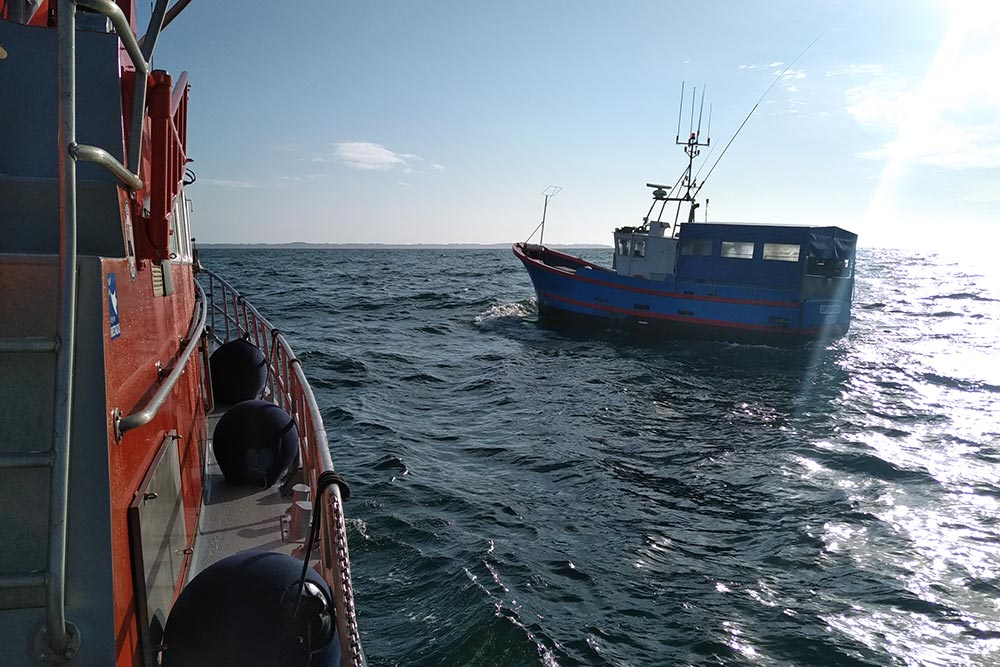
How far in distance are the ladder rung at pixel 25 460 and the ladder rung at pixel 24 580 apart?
0.34 m

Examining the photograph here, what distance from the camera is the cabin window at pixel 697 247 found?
25625 mm

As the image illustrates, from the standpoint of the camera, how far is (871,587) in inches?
281

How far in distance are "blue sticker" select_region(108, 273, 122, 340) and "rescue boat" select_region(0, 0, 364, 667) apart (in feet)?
0.04

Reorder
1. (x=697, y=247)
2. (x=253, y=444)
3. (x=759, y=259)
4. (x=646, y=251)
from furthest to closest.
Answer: (x=646, y=251)
(x=697, y=247)
(x=759, y=259)
(x=253, y=444)

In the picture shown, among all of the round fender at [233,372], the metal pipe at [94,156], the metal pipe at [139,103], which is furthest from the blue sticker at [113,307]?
the round fender at [233,372]

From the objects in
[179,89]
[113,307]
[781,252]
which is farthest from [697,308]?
[113,307]

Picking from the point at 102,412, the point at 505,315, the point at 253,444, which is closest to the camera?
the point at 102,412

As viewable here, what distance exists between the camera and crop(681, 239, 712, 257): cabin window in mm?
25625

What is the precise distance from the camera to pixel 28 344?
202cm

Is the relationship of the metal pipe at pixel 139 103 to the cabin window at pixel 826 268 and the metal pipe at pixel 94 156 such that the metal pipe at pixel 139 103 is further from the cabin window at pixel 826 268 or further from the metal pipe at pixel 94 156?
the cabin window at pixel 826 268

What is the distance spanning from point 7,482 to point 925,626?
749cm

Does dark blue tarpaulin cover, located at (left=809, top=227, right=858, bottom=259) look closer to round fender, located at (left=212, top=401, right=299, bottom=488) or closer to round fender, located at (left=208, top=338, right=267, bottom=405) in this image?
round fender, located at (left=208, top=338, right=267, bottom=405)

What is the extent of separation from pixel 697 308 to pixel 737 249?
2.68 meters

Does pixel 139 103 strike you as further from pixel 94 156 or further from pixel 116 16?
pixel 94 156
